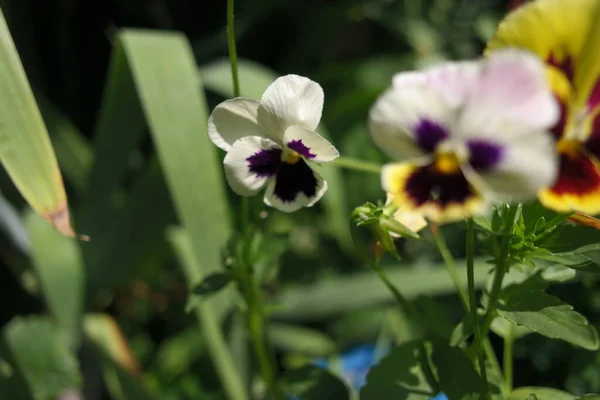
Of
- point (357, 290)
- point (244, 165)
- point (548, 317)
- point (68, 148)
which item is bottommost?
point (357, 290)

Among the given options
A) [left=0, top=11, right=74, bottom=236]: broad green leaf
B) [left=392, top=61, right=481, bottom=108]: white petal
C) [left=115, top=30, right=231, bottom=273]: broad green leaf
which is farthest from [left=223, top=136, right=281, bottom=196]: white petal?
[left=115, top=30, right=231, bottom=273]: broad green leaf

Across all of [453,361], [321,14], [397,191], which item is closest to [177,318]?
[321,14]

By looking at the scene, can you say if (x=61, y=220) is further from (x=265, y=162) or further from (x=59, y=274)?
(x=59, y=274)

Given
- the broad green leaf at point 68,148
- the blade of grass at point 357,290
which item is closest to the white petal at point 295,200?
the blade of grass at point 357,290

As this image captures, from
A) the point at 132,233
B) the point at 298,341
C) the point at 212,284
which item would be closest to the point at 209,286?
the point at 212,284

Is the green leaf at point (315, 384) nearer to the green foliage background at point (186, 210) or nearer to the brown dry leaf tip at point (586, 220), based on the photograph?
the green foliage background at point (186, 210)

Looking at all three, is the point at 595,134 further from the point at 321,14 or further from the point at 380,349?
the point at 321,14
